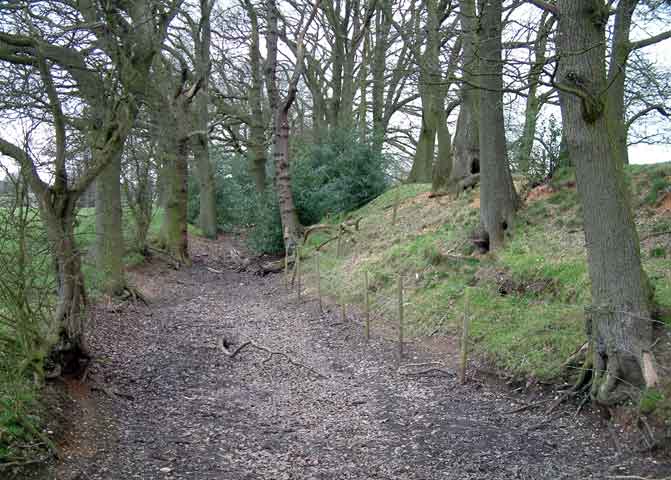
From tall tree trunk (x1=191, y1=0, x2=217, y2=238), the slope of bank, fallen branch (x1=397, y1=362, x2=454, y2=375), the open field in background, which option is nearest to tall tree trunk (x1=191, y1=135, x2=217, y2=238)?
tall tree trunk (x1=191, y1=0, x2=217, y2=238)

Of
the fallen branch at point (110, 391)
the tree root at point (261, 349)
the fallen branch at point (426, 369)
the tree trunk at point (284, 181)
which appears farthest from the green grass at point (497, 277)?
the fallen branch at point (110, 391)

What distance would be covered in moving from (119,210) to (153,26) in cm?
416

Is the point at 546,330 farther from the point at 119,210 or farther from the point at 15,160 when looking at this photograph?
the point at 119,210

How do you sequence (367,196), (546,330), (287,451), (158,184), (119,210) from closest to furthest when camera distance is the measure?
(287,451) → (546,330) → (119,210) → (158,184) → (367,196)

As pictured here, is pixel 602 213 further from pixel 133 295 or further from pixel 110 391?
pixel 133 295

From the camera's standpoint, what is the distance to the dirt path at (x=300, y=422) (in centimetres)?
544

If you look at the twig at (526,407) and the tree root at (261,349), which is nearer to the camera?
the twig at (526,407)

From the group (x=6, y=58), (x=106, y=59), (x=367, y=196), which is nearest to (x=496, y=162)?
(x=106, y=59)

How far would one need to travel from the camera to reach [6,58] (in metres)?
7.03

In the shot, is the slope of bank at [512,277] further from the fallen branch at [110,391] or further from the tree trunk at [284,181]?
the fallen branch at [110,391]

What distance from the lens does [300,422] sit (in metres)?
6.91

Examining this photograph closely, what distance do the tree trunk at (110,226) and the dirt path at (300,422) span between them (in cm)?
171

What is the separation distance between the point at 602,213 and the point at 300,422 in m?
4.08

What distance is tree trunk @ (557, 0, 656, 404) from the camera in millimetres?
6160
